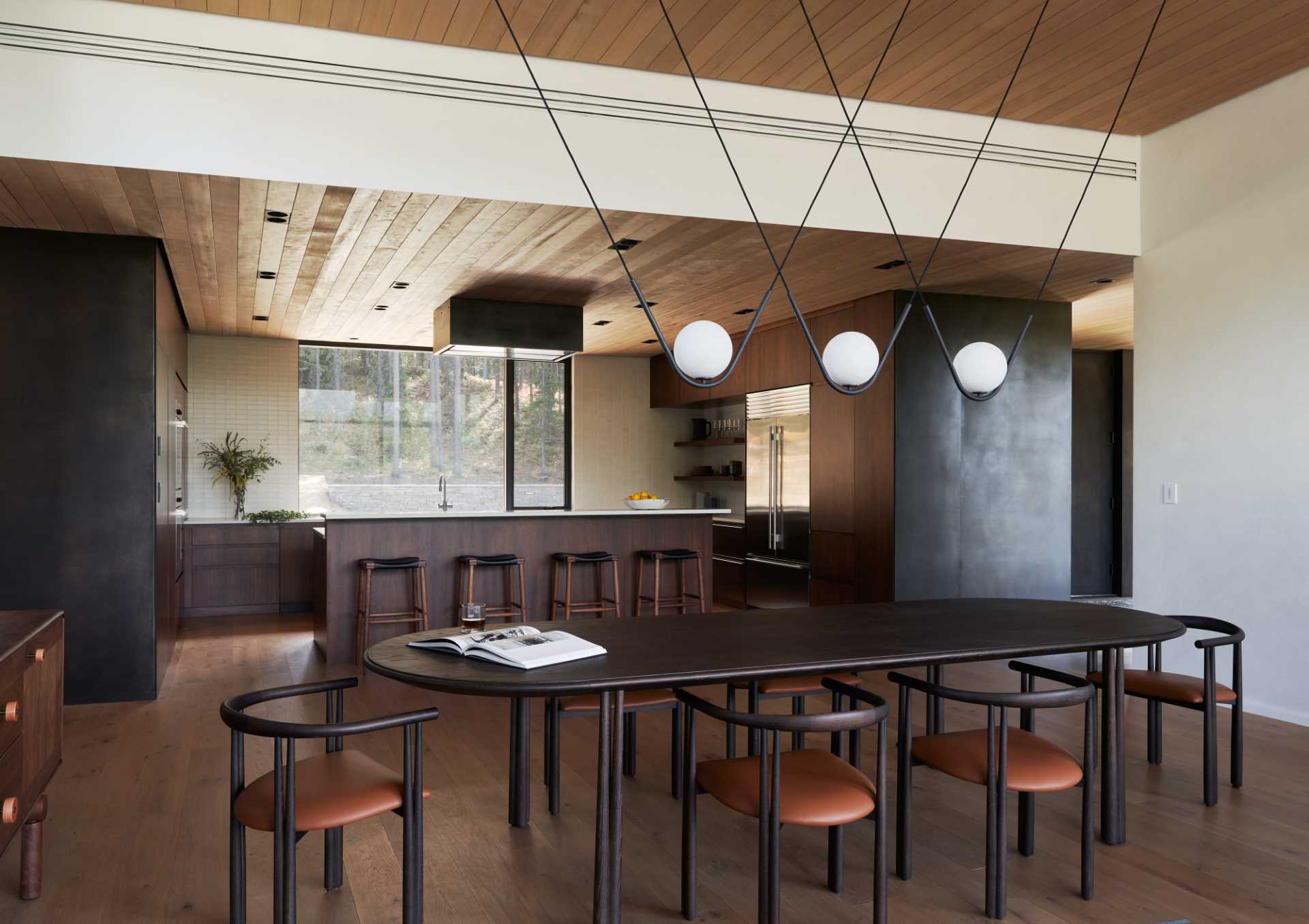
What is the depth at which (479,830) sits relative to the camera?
331 cm

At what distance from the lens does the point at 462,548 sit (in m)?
6.53

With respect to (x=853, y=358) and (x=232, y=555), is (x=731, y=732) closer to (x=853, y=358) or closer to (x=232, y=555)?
(x=853, y=358)

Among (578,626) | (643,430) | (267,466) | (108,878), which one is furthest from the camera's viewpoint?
(643,430)

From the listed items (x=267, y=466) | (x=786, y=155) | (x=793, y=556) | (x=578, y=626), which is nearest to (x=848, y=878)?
(x=578, y=626)

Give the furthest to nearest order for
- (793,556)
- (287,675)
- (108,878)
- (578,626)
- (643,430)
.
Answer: (643,430)
(793,556)
(287,675)
(578,626)
(108,878)

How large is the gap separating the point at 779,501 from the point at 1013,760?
5192 mm

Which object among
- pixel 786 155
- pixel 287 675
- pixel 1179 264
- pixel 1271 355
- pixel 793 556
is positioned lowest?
pixel 287 675

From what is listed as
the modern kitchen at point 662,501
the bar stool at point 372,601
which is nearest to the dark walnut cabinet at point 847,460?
the modern kitchen at point 662,501

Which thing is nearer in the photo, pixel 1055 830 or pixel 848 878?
pixel 848 878

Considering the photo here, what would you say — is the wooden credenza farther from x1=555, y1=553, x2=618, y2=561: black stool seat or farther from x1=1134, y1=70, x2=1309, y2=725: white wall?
x1=1134, y1=70, x2=1309, y2=725: white wall

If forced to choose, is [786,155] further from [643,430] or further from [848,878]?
[643,430]

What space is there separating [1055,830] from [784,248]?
3304 mm

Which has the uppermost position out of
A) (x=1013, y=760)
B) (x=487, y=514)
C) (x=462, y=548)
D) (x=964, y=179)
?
(x=964, y=179)

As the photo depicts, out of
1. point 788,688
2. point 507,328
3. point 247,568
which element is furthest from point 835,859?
point 247,568
